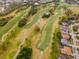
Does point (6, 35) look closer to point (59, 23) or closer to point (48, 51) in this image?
point (48, 51)

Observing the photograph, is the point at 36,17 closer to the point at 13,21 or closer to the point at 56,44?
the point at 13,21

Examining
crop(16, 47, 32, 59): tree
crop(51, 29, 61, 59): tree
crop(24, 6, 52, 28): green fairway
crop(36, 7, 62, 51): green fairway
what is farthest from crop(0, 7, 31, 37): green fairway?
crop(51, 29, 61, 59): tree

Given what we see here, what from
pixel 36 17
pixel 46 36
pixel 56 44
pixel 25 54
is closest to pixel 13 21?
pixel 36 17

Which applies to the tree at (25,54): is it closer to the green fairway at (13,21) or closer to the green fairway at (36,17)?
the green fairway at (13,21)

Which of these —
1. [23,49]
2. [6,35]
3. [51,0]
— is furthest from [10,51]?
[51,0]

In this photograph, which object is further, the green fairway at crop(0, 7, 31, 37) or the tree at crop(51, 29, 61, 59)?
the green fairway at crop(0, 7, 31, 37)

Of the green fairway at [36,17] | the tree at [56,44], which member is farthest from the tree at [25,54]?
the green fairway at [36,17]

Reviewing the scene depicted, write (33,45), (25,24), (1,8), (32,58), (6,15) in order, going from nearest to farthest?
1. (32,58)
2. (33,45)
3. (25,24)
4. (6,15)
5. (1,8)

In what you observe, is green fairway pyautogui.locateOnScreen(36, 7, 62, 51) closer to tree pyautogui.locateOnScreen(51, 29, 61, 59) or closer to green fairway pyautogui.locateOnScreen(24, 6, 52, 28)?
tree pyautogui.locateOnScreen(51, 29, 61, 59)
